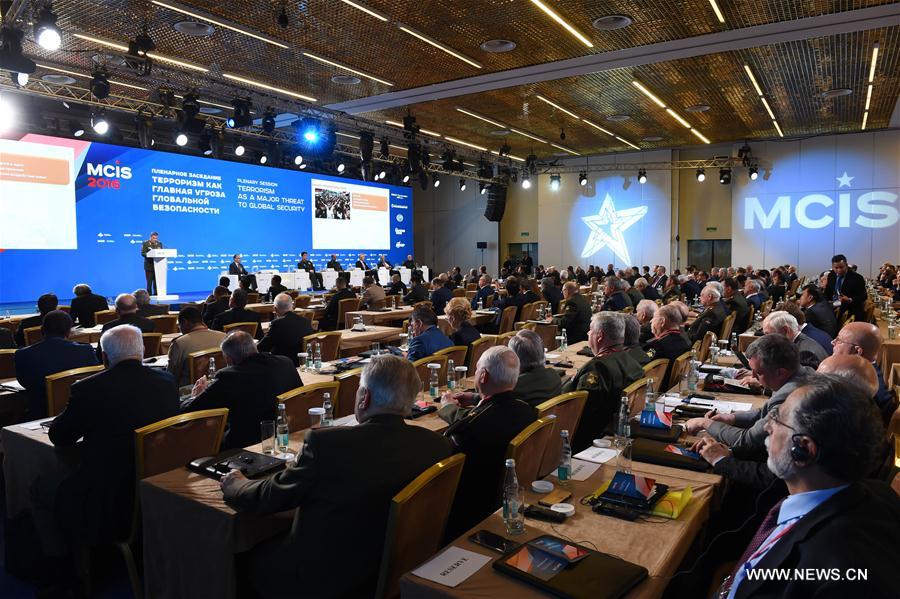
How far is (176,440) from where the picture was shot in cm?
310

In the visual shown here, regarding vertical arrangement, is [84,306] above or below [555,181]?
below

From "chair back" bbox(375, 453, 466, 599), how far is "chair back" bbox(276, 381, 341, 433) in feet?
4.73

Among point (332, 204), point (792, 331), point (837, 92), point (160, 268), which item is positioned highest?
point (837, 92)

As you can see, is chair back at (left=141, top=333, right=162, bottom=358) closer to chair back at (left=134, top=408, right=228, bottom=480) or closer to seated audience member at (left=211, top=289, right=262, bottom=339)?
seated audience member at (left=211, top=289, right=262, bottom=339)

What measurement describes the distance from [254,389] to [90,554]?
1196 mm

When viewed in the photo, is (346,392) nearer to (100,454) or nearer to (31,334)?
(100,454)

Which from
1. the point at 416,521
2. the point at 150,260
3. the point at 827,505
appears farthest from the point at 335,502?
the point at 150,260

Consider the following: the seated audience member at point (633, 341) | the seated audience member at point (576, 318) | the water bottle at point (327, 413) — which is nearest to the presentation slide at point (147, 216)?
the seated audience member at point (576, 318)

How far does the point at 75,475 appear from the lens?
3031mm

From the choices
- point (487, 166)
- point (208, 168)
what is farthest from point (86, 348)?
point (487, 166)

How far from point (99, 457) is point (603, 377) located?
2.88m

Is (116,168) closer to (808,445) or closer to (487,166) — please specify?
(487,166)

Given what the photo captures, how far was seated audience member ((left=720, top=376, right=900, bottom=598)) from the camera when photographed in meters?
1.28

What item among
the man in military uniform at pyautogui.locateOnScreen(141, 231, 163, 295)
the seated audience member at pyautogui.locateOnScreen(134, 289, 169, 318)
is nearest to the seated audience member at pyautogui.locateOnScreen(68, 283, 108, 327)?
the seated audience member at pyautogui.locateOnScreen(134, 289, 169, 318)
